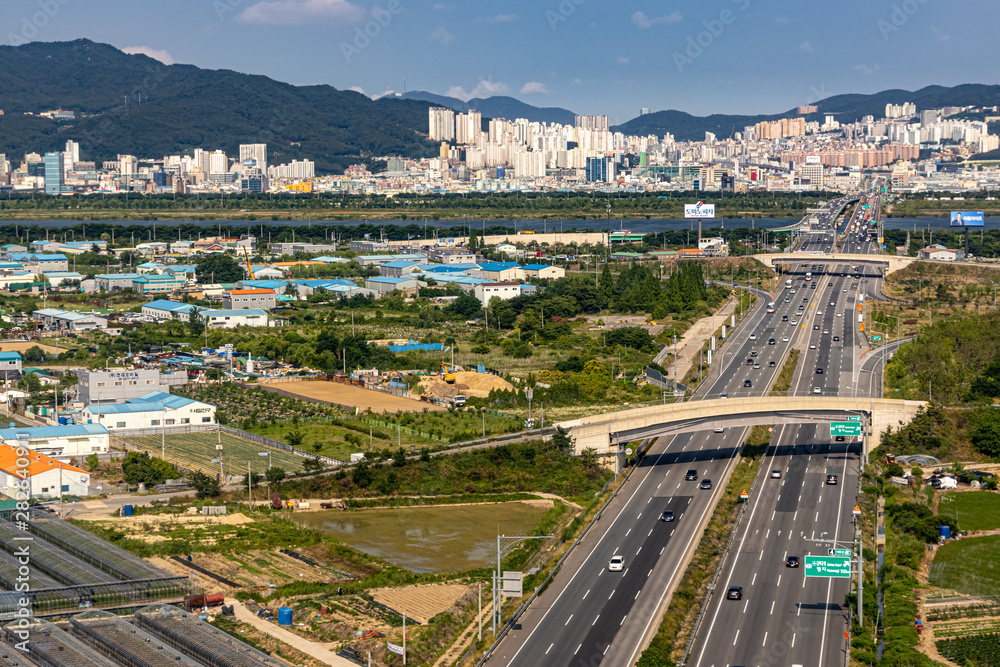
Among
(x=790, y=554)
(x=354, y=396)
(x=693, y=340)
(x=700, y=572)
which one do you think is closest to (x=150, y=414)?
(x=354, y=396)

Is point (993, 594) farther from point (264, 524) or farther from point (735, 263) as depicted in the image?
point (735, 263)

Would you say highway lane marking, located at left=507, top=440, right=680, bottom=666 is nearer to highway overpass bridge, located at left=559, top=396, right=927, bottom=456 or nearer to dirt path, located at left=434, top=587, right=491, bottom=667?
dirt path, located at left=434, top=587, right=491, bottom=667

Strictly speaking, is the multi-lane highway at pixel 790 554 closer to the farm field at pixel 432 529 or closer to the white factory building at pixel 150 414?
the farm field at pixel 432 529

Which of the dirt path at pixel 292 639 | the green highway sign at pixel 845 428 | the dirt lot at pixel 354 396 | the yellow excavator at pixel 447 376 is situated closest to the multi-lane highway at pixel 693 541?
the green highway sign at pixel 845 428

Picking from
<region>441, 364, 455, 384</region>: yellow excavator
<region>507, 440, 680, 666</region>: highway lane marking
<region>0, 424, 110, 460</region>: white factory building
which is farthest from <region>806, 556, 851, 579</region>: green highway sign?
<region>441, 364, 455, 384</region>: yellow excavator

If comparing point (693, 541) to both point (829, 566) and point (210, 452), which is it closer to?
point (829, 566)

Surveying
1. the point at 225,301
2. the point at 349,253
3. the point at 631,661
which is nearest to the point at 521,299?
the point at 225,301
